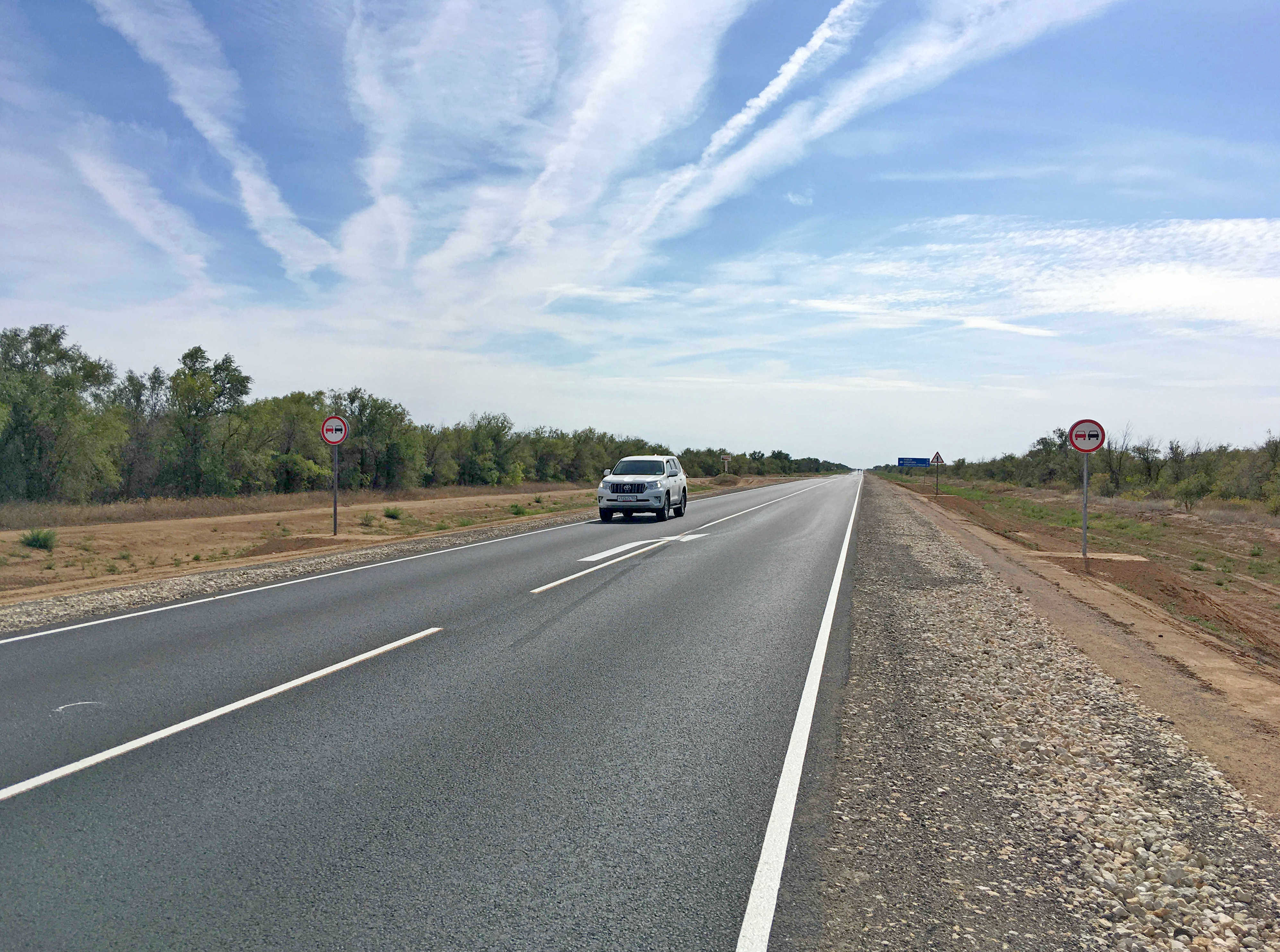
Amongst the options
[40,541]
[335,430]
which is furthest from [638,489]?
[40,541]

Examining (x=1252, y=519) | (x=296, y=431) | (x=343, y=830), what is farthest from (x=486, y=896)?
(x=296, y=431)

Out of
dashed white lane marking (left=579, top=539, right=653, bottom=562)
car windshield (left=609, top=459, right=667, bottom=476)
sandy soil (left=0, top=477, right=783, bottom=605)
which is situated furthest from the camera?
car windshield (left=609, top=459, right=667, bottom=476)

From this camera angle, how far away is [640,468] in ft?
92.8

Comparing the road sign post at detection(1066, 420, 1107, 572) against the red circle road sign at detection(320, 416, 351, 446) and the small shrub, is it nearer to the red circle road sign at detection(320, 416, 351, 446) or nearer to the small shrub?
the red circle road sign at detection(320, 416, 351, 446)

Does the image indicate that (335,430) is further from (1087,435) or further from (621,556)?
(1087,435)

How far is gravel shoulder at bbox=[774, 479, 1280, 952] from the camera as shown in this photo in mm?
3314

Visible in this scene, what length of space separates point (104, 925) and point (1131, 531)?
37602mm

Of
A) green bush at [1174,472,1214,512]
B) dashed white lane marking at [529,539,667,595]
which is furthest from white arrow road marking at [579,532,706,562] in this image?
green bush at [1174,472,1214,512]

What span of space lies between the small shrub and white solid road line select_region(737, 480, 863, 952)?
21.3 meters

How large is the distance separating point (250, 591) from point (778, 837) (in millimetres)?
10642

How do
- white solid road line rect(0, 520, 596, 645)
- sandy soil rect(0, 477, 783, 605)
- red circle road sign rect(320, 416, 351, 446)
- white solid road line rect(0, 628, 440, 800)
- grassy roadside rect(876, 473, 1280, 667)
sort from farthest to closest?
red circle road sign rect(320, 416, 351, 446) < sandy soil rect(0, 477, 783, 605) < grassy roadside rect(876, 473, 1280, 667) < white solid road line rect(0, 520, 596, 645) < white solid road line rect(0, 628, 440, 800)

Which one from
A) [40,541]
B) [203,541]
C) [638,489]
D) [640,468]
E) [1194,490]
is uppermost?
[640,468]

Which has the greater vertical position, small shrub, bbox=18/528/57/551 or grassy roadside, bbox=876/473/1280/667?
small shrub, bbox=18/528/57/551

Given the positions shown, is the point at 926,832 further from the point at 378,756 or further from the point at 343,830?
the point at 378,756
